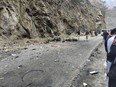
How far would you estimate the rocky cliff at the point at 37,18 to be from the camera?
66.6 feet

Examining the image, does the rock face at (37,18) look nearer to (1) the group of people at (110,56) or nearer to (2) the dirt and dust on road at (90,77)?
(2) the dirt and dust on road at (90,77)

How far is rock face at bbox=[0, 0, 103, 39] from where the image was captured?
20.4m

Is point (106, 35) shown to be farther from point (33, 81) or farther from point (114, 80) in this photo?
point (33, 81)

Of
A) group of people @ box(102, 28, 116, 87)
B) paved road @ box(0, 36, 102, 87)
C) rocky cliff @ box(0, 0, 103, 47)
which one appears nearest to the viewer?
group of people @ box(102, 28, 116, 87)

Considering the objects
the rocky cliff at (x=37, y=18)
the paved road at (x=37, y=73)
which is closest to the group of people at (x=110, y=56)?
the paved road at (x=37, y=73)

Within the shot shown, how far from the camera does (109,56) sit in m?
4.14

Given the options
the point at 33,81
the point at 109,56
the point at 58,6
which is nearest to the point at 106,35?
the point at 109,56

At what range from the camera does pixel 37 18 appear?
2634cm

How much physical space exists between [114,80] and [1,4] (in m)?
17.5

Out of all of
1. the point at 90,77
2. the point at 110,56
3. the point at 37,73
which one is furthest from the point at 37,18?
the point at 110,56

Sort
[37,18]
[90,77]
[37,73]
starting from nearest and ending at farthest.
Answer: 1. [90,77]
2. [37,73]
3. [37,18]

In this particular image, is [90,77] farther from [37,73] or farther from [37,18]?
[37,18]

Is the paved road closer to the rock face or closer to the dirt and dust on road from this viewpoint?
the dirt and dust on road

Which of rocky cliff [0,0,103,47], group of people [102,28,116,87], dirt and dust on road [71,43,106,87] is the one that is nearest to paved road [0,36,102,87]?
dirt and dust on road [71,43,106,87]
